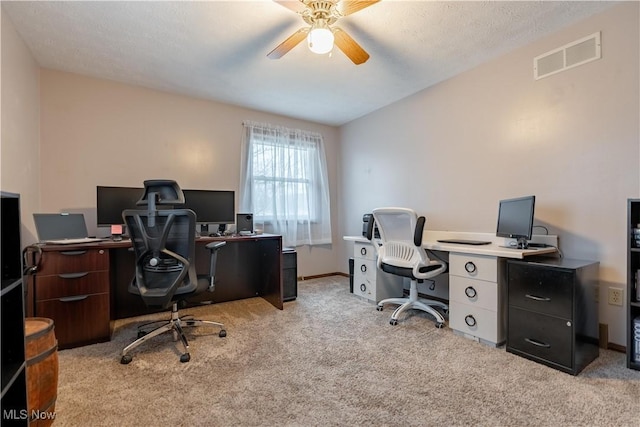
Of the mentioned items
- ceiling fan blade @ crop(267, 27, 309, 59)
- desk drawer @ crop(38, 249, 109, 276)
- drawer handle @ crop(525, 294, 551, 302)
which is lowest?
drawer handle @ crop(525, 294, 551, 302)

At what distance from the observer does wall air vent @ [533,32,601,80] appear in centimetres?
221

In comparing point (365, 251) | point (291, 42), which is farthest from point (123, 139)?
point (365, 251)

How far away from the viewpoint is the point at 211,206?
3289 mm

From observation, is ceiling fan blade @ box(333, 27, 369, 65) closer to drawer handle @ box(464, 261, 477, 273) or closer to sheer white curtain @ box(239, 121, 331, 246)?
drawer handle @ box(464, 261, 477, 273)

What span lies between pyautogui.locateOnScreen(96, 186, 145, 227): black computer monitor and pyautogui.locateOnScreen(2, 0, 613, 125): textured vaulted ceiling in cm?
116

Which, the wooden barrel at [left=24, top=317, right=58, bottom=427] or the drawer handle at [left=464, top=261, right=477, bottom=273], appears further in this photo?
the drawer handle at [left=464, top=261, right=477, bottom=273]

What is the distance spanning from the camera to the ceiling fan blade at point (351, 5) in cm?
172

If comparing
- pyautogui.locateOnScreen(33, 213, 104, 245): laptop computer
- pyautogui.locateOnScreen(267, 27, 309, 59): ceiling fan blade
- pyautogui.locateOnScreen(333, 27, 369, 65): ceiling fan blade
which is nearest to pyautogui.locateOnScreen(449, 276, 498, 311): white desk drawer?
pyautogui.locateOnScreen(333, 27, 369, 65): ceiling fan blade

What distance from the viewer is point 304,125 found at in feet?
14.6

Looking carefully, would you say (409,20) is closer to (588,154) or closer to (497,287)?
(588,154)

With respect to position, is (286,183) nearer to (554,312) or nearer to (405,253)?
(405,253)

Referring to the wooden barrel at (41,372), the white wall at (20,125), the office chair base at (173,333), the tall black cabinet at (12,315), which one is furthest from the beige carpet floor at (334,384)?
the white wall at (20,125)

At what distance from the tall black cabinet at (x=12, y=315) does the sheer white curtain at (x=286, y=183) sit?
2.69 meters

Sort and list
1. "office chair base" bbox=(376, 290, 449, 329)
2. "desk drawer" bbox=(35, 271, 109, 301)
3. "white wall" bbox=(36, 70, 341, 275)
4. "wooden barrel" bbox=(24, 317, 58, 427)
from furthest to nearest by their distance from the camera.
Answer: "white wall" bbox=(36, 70, 341, 275) < "office chair base" bbox=(376, 290, 449, 329) < "desk drawer" bbox=(35, 271, 109, 301) < "wooden barrel" bbox=(24, 317, 58, 427)
